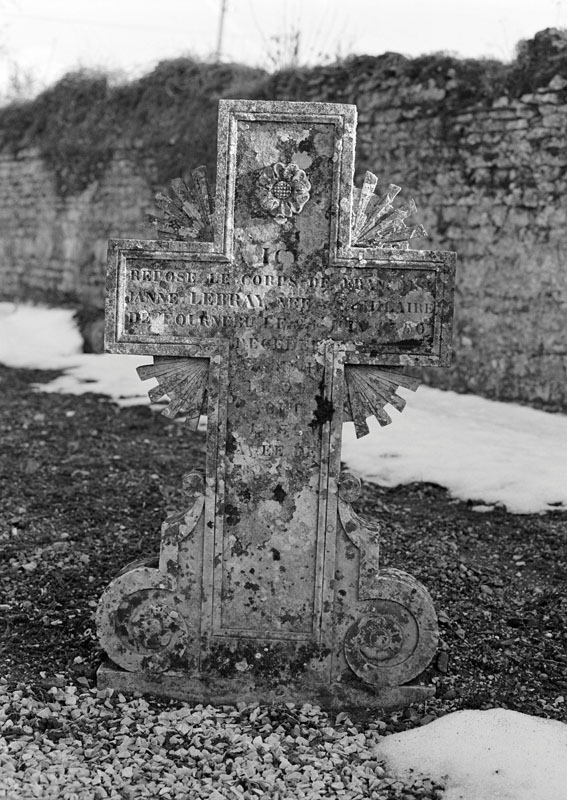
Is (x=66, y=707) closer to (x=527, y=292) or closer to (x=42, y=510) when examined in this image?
(x=42, y=510)

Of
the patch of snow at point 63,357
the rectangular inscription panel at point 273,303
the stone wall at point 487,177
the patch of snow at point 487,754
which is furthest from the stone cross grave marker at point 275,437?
the stone wall at point 487,177

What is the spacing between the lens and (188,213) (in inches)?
130

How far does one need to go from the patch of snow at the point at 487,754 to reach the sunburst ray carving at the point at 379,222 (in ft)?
5.39


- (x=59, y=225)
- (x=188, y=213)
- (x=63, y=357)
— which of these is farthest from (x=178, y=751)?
(x=59, y=225)

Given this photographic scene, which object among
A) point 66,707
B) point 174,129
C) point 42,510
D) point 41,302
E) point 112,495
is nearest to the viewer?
point 66,707

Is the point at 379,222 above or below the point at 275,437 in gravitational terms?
above

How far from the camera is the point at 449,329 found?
3.25 metres

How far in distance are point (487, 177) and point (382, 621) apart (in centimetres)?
579

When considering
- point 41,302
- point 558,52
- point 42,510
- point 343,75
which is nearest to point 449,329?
point 42,510

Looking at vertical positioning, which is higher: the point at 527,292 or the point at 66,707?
the point at 527,292

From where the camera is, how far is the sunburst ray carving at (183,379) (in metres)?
3.25

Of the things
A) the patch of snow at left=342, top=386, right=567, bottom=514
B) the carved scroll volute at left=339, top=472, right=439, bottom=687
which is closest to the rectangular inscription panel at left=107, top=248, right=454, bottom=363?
the carved scroll volute at left=339, top=472, right=439, bottom=687

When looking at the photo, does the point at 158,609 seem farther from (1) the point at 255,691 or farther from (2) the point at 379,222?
(2) the point at 379,222

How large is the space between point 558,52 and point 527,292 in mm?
2007
